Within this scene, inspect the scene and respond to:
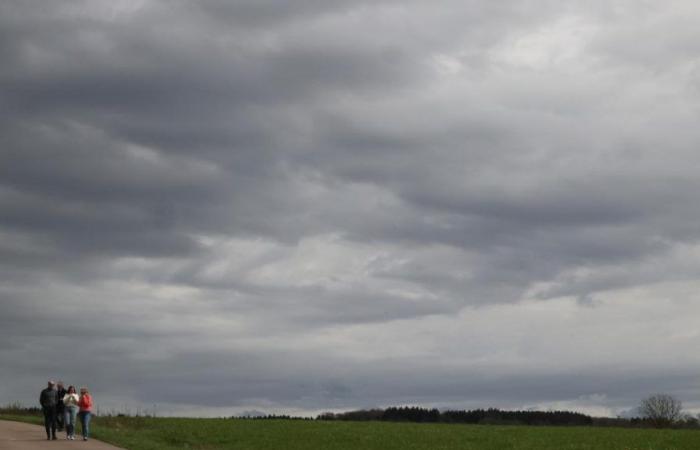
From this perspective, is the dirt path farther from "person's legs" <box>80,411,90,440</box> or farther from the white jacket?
the white jacket

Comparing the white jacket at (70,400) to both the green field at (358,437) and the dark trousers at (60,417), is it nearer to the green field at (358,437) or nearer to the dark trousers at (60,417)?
the green field at (358,437)

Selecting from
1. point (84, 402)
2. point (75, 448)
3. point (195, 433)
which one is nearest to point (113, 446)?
point (75, 448)

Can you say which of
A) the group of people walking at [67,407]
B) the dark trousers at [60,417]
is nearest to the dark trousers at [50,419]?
the group of people walking at [67,407]

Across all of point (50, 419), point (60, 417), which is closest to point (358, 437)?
point (60, 417)

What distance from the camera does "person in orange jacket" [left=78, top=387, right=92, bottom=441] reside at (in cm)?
4350

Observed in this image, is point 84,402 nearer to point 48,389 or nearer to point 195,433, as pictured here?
point 48,389

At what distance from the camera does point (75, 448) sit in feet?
126

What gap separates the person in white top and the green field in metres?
1.21

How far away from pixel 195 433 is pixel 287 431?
6.57m

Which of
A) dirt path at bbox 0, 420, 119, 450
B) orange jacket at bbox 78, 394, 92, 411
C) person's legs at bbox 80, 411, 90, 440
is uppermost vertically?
orange jacket at bbox 78, 394, 92, 411

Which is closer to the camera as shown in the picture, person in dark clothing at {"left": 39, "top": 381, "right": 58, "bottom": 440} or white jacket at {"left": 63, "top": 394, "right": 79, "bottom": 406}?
person in dark clothing at {"left": 39, "top": 381, "right": 58, "bottom": 440}

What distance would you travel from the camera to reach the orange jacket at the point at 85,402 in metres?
44.2

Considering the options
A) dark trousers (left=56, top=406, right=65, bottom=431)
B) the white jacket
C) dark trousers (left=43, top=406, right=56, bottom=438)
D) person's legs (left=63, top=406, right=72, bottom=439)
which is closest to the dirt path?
person's legs (left=63, top=406, right=72, bottom=439)

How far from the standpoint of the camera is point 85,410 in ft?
144
